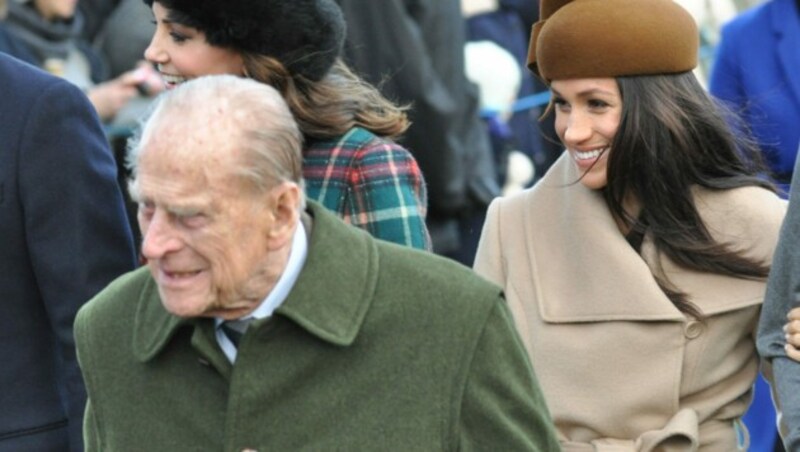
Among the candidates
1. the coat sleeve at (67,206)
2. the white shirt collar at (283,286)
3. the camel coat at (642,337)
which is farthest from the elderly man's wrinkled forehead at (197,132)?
the camel coat at (642,337)

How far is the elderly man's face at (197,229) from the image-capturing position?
4.25 m

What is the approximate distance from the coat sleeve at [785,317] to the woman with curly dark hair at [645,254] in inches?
9.7

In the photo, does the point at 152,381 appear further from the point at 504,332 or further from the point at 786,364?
the point at 786,364

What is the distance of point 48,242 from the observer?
5461 mm

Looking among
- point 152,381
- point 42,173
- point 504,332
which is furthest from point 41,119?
point 504,332

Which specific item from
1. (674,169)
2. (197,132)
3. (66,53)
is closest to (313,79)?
(674,169)

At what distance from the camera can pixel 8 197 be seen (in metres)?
5.47

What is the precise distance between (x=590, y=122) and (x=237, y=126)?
1391mm

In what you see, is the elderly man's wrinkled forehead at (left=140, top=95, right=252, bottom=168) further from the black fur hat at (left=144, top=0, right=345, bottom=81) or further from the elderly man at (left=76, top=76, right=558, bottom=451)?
the black fur hat at (left=144, top=0, right=345, bottom=81)

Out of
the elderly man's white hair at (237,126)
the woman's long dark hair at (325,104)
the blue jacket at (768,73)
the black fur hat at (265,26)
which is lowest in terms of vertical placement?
the blue jacket at (768,73)

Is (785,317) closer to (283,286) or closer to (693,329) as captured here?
(693,329)

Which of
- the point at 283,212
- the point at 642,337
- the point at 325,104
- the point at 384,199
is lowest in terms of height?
the point at 642,337

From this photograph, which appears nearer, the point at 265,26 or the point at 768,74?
the point at 265,26

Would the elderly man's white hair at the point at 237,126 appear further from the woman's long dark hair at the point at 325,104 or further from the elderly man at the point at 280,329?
the woman's long dark hair at the point at 325,104
